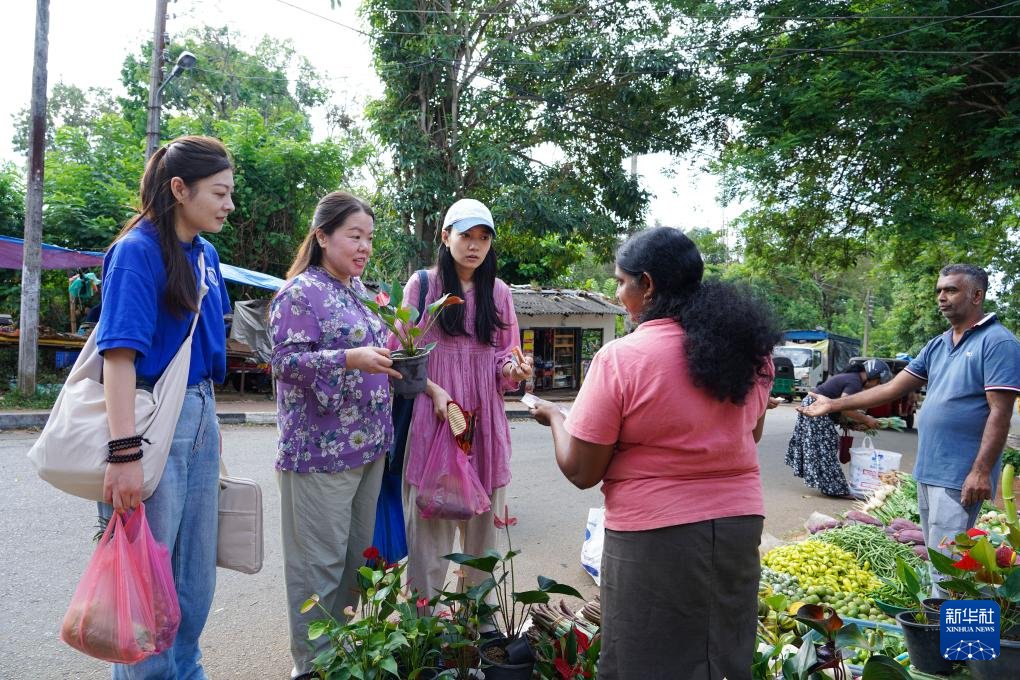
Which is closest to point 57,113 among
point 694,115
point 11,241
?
point 11,241

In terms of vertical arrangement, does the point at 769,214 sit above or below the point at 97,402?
above

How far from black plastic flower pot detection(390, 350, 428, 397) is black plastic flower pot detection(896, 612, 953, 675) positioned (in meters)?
1.73

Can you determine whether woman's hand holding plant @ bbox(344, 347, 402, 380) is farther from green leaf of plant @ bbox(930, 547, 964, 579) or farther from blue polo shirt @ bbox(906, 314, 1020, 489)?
blue polo shirt @ bbox(906, 314, 1020, 489)

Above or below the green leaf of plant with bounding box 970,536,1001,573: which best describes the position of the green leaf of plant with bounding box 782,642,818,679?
below

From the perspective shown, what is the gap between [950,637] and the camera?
1.79m

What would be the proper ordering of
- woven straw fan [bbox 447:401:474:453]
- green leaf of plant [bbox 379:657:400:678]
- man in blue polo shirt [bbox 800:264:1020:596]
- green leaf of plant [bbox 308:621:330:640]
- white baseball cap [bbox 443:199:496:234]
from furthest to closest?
1. man in blue polo shirt [bbox 800:264:1020:596]
2. white baseball cap [bbox 443:199:496:234]
3. woven straw fan [bbox 447:401:474:453]
4. green leaf of plant [bbox 308:621:330:640]
5. green leaf of plant [bbox 379:657:400:678]

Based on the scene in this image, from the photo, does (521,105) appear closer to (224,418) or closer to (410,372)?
(224,418)

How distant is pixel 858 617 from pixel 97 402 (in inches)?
128

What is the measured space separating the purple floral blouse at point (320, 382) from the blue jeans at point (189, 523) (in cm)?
29

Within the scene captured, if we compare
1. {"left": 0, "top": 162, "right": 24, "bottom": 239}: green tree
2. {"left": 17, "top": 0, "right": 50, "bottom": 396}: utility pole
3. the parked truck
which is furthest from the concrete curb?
the parked truck

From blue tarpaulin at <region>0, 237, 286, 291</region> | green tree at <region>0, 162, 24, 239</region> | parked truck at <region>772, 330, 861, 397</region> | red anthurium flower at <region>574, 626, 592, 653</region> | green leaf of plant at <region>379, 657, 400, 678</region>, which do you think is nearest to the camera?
green leaf of plant at <region>379, 657, 400, 678</region>

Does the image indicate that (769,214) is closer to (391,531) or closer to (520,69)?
(520,69)

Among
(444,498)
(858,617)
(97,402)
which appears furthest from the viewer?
(858,617)

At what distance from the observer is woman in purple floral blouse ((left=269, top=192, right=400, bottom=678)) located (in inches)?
98.3
